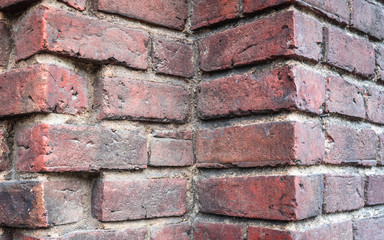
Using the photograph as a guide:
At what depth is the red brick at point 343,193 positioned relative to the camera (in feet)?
3.19

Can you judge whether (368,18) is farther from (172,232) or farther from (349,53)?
(172,232)

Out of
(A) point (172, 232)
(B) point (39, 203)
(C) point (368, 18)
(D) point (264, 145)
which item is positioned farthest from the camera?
(C) point (368, 18)

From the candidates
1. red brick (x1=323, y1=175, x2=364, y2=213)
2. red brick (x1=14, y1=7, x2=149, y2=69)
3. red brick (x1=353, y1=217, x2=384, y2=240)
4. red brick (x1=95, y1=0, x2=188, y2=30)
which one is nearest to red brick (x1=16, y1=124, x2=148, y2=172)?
red brick (x1=14, y1=7, x2=149, y2=69)

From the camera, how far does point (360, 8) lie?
1136 mm

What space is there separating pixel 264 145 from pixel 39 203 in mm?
528

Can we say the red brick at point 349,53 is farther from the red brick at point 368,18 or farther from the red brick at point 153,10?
the red brick at point 153,10

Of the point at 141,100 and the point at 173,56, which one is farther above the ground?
the point at 173,56

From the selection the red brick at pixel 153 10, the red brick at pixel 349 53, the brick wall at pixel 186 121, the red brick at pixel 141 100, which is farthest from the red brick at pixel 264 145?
the red brick at pixel 153 10

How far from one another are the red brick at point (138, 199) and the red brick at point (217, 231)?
0.22 feet

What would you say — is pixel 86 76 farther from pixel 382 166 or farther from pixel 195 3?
pixel 382 166

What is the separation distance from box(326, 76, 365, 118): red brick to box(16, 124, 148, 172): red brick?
51cm

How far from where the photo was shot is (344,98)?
105cm

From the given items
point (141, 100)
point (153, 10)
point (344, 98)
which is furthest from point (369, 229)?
point (153, 10)

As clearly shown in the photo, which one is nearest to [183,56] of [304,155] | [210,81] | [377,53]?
Answer: [210,81]
